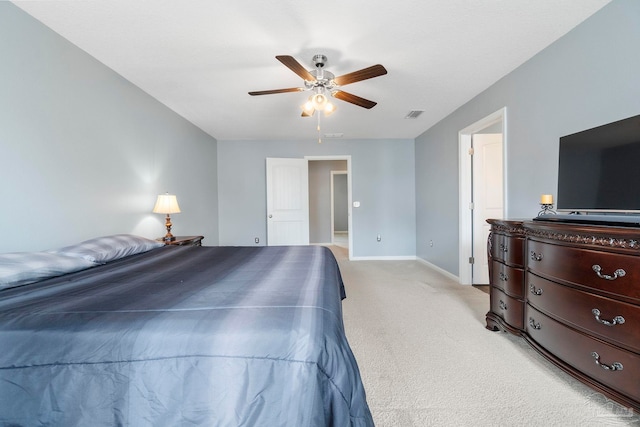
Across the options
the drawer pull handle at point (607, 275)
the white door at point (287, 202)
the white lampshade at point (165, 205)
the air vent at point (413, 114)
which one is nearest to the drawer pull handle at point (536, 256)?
the drawer pull handle at point (607, 275)

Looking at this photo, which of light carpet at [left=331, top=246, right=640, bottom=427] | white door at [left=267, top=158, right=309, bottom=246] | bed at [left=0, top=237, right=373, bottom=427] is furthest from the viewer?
white door at [left=267, top=158, right=309, bottom=246]

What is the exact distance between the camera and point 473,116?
3.19 meters

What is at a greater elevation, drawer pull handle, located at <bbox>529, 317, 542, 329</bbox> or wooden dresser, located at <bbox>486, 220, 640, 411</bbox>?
wooden dresser, located at <bbox>486, 220, 640, 411</bbox>

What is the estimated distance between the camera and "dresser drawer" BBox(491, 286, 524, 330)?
1.94 metres

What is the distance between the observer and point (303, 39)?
2.03 m

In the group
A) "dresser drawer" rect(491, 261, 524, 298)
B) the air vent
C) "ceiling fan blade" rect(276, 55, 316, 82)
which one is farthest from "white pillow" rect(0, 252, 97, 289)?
the air vent

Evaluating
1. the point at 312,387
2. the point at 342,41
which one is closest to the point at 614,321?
the point at 312,387

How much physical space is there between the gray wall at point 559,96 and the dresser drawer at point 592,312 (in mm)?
967

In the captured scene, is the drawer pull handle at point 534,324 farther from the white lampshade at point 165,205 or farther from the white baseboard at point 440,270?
the white lampshade at point 165,205

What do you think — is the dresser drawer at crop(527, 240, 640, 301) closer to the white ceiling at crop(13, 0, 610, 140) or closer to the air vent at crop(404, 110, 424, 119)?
the white ceiling at crop(13, 0, 610, 140)

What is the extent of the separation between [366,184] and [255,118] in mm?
2440

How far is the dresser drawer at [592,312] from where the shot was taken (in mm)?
1221

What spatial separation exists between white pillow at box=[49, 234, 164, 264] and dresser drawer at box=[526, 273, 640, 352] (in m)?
2.93

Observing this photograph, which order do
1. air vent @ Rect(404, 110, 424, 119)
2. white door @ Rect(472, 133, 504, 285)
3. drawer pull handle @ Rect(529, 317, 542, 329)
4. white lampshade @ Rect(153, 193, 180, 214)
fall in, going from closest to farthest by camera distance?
drawer pull handle @ Rect(529, 317, 542, 329) → white lampshade @ Rect(153, 193, 180, 214) → white door @ Rect(472, 133, 504, 285) → air vent @ Rect(404, 110, 424, 119)
